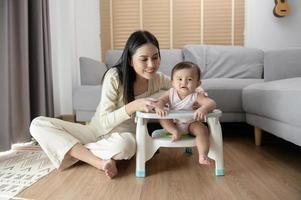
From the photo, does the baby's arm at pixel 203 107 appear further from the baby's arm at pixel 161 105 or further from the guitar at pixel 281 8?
the guitar at pixel 281 8

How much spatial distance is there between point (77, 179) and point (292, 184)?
86 centimetres

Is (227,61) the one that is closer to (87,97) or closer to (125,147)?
(87,97)

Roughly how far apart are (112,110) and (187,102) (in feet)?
1.15

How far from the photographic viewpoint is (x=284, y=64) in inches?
75.8

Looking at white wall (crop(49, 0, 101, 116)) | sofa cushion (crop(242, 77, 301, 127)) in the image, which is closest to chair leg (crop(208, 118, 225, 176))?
sofa cushion (crop(242, 77, 301, 127))

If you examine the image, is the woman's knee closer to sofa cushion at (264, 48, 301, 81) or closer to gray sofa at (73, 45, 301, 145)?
gray sofa at (73, 45, 301, 145)

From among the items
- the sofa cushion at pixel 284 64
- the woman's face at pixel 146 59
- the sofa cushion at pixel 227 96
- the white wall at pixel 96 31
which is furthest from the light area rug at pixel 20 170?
the sofa cushion at pixel 284 64

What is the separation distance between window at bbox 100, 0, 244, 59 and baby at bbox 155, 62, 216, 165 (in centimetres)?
174

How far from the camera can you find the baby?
48.4 inches

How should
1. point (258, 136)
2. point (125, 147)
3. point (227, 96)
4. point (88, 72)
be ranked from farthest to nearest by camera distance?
point (88, 72)
point (227, 96)
point (258, 136)
point (125, 147)

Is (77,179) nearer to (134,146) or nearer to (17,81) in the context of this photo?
(134,146)

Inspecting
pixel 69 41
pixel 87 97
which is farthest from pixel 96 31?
pixel 87 97

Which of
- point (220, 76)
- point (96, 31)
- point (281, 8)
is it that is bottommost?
point (220, 76)

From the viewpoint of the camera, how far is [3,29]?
1.62 metres
